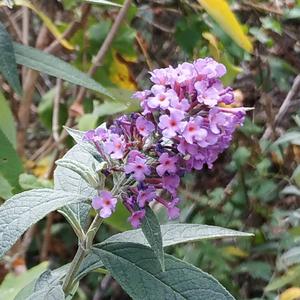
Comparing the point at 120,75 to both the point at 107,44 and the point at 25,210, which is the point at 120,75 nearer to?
the point at 107,44

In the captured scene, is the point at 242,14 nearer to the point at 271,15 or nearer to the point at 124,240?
the point at 271,15

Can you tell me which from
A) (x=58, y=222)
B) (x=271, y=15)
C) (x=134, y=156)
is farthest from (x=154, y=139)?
(x=58, y=222)

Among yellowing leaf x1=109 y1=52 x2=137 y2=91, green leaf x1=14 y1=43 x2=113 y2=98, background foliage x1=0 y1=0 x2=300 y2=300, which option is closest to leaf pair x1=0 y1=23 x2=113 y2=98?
green leaf x1=14 y1=43 x2=113 y2=98

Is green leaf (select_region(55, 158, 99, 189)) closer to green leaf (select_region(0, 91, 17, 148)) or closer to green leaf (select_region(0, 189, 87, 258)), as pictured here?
green leaf (select_region(0, 189, 87, 258))

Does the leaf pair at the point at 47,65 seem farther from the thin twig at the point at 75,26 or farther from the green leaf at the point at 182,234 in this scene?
the thin twig at the point at 75,26

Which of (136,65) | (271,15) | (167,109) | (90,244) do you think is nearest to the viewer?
(167,109)

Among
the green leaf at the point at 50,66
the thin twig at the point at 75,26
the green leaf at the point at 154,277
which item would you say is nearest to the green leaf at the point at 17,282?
the green leaf at the point at 50,66
